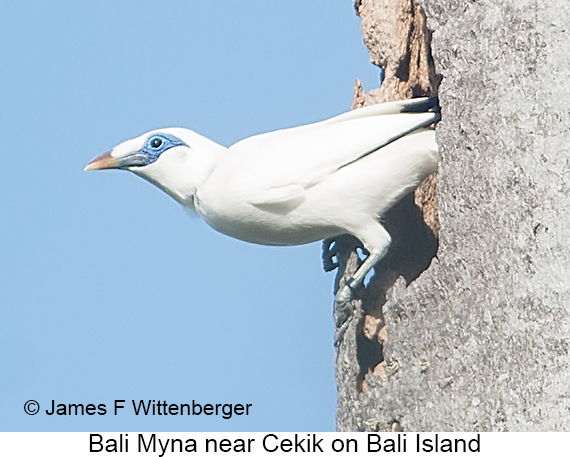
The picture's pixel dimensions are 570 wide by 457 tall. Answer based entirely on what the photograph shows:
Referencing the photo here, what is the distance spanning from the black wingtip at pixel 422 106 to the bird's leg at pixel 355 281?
47 centimetres

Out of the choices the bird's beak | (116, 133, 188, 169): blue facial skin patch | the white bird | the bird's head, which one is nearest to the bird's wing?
the white bird

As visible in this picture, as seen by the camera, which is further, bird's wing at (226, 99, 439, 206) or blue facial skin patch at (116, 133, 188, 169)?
blue facial skin patch at (116, 133, 188, 169)

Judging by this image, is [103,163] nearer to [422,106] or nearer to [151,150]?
[151,150]

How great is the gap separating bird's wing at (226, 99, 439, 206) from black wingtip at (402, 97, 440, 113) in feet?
0.05

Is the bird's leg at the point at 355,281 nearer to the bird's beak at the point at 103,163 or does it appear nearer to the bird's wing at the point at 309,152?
the bird's wing at the point at 309,152

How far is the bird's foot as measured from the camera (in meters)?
4.41

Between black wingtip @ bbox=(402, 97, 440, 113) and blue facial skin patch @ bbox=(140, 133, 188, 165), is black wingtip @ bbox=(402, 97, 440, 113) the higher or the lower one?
the higher one

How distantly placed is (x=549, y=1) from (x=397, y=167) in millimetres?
871

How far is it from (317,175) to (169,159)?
2.04 feet

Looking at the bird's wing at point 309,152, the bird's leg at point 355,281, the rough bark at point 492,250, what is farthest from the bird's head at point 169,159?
the rough bark at point 492,250

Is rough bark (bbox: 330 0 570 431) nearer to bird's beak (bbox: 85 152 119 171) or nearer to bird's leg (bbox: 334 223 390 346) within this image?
bird's leg (bbox: 334 223 390 346)

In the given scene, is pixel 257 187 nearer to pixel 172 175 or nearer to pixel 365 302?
pixel 172 175

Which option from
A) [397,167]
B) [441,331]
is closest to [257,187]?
[397,167]

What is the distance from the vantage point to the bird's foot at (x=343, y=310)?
4410mm
